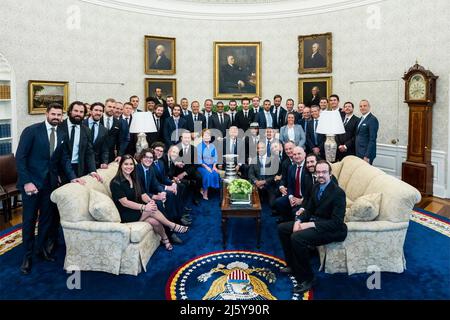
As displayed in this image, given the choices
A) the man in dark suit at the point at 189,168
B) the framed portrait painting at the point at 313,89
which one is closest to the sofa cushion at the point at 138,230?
the man in dark suit at the point at 189,168

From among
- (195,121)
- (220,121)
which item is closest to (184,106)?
(195,121)

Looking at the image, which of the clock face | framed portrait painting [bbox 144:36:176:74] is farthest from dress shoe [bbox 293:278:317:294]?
framed portrait painting [bbox 144:36:176:74]

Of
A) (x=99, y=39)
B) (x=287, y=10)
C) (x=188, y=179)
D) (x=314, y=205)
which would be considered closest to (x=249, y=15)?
(x=287, y=10)

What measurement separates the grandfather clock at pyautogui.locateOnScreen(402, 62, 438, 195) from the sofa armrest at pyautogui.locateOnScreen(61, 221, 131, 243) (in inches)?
267

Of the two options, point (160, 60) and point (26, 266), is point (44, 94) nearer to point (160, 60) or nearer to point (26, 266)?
point (160, 60)

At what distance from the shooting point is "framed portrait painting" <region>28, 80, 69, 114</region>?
8.27 m

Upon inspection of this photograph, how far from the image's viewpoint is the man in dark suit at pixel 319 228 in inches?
169

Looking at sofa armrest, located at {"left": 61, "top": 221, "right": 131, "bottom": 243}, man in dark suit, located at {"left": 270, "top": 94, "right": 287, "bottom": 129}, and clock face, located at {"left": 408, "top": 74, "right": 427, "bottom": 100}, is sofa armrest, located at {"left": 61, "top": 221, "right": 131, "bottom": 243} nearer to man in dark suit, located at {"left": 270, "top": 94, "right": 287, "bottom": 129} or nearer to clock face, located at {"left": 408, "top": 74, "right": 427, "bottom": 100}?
man in dark suit, located at {"left": 270, "top": 94, "right": 287, "bottom": 129}

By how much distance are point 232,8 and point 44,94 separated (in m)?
6.05

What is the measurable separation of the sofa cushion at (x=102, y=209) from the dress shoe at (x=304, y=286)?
2319mm

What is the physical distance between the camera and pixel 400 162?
9.51 meters

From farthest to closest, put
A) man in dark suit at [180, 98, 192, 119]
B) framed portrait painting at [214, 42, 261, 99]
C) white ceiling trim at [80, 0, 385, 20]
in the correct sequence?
framed portrait painting at [214, 42, 261, 99]
white ceiling trim at [80, 0, 385, 20]
man in dark suit at [180, 98, 192, 119]

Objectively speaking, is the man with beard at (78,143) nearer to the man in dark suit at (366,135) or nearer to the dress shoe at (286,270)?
the dress shoe at (286,270)
